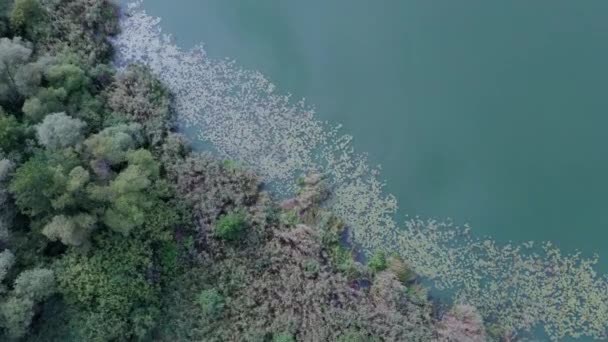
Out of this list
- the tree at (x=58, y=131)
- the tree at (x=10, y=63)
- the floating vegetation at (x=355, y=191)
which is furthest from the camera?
the floating vegetation at (x=355, y=191)

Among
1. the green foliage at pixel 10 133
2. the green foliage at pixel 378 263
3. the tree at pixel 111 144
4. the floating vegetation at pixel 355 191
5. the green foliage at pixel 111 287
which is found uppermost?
the floating vegetation at pixel 355 191

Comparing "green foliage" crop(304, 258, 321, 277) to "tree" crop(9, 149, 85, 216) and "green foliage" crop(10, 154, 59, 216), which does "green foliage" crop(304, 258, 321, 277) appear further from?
"green foliage" crop(10, 154, 59, 216)

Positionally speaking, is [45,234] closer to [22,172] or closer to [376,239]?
[22,172]

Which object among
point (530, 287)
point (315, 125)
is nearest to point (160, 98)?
point (315, 125)

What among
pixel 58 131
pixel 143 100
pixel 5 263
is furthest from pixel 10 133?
pixel 143 100

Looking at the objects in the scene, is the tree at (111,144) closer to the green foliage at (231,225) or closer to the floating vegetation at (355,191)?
the floating vegetation at (355,191)

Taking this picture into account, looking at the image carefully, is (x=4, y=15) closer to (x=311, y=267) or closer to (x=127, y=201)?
(x=127, y=201)

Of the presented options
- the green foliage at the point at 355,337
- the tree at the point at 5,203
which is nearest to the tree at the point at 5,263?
the tree at the point at 5,203

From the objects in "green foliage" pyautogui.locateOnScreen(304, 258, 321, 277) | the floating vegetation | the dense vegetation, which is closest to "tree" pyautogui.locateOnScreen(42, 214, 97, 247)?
the dense vegetation
